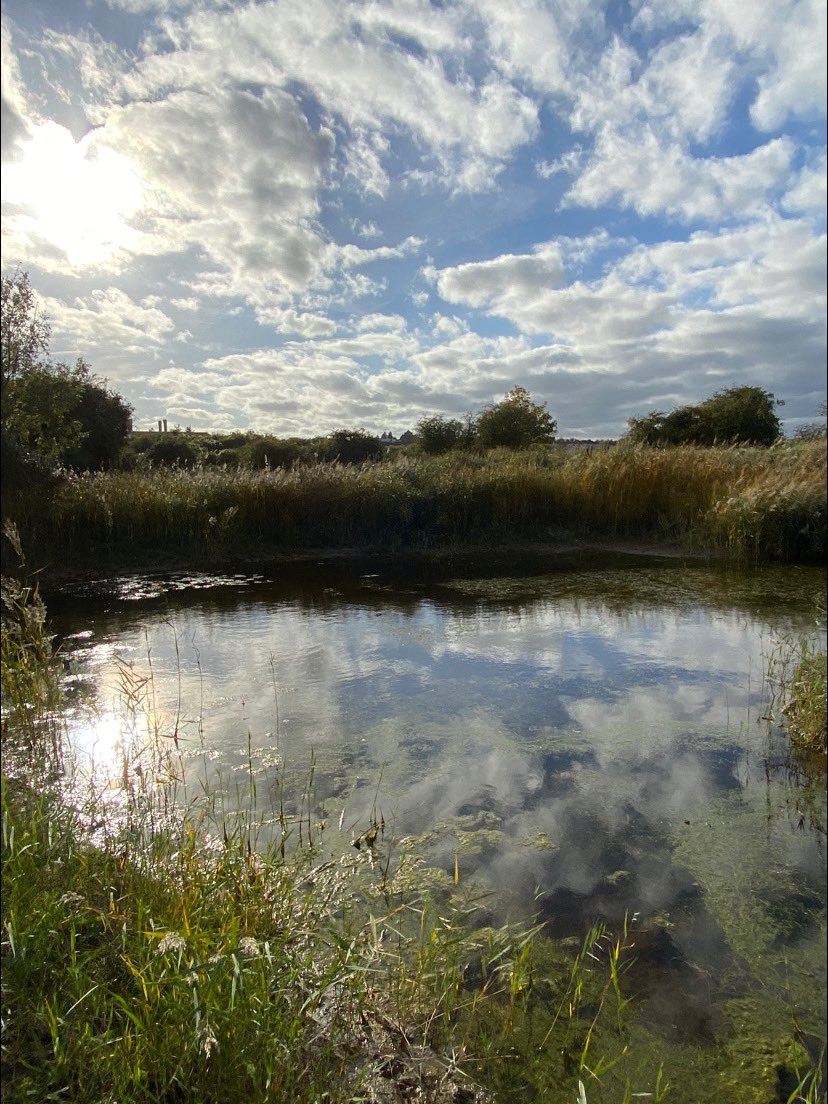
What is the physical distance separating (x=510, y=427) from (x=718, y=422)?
1070 cm

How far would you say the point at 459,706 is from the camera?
4125 millimetres

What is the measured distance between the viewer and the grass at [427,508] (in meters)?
8.84

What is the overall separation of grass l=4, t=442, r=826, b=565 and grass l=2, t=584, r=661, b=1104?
680cm

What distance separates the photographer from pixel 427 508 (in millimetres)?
11773

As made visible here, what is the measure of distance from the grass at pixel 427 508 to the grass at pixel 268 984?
6.80 meters

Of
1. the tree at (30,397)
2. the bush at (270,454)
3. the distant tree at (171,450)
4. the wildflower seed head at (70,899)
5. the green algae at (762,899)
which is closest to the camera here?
the wildflower seed head at (70,899)

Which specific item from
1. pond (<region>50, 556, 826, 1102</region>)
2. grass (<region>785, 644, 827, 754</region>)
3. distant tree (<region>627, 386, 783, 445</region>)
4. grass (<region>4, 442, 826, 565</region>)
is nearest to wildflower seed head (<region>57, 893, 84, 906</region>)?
pond (<region>50, 556, 826, 1102</region>)

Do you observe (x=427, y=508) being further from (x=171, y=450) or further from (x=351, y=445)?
(x=171, y=450)

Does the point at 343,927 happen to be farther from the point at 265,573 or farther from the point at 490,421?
the point at 490,421

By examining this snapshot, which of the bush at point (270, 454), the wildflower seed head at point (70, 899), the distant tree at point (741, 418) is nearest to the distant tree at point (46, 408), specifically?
the wildflower seed head at point (70, 899)

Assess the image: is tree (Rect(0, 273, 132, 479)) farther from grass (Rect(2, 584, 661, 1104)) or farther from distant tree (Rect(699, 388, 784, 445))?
distant tree (Rect(699, 388, 784, 445))

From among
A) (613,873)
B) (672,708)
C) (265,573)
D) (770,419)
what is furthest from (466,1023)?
(770,419)

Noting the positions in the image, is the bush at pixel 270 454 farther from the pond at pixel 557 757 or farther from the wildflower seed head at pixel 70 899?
the wildflower seed head at pixel 70 899

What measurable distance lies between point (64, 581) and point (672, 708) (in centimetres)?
761
